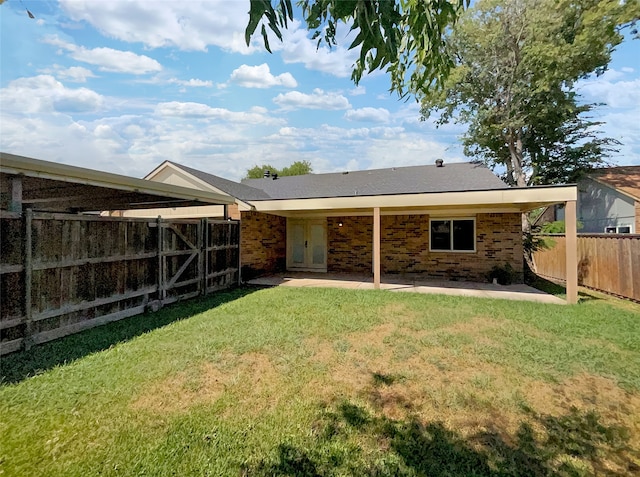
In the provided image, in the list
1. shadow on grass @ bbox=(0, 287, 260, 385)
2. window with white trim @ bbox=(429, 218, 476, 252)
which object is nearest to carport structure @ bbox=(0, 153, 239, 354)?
shadow on grass @ bbox=(0, 287, 260, 385)

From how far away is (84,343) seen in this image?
4613 mm

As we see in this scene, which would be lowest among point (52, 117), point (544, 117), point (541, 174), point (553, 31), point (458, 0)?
point (458, 0)

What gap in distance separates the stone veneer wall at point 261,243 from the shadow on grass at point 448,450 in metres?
8.10

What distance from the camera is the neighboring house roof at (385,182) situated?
11.5 metres

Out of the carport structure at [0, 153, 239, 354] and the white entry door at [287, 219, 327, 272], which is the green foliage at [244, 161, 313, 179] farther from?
the carport structure at [0, 153, 239, 354]

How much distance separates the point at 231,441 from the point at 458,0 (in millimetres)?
3655

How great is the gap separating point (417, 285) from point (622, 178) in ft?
52.6

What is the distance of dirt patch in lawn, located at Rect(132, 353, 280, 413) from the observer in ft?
10.2

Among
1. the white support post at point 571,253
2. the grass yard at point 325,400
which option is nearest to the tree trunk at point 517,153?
the white support post at point 571,253

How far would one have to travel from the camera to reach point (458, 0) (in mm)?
1964

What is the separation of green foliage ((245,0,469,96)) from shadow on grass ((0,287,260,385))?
15.3ft

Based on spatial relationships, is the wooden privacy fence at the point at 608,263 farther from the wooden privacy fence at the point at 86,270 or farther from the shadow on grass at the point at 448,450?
the wooden privacy fence at the point at 86,270

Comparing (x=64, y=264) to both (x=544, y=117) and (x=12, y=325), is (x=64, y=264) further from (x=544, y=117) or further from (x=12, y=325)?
(x=544, y=117)

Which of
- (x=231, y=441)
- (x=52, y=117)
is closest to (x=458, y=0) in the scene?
(x=231, y=441)
